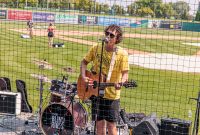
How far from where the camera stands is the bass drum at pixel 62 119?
5.91m

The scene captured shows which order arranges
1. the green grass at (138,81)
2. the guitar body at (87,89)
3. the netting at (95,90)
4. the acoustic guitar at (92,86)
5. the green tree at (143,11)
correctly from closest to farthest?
the acoustic guitar at (92,86), the guitar body at (87,89), the netting at (95,90), the green grass at (138,81), the green tree at (143,11)

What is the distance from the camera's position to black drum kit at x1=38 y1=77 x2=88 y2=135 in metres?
5.91

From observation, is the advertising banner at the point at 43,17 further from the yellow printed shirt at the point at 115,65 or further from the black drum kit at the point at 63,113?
the yellow printed shirt at the point at 115,65

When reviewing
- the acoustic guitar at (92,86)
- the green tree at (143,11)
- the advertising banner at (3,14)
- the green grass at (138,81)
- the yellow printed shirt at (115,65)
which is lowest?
the green grass at (138,81)

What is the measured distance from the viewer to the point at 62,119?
5926mm

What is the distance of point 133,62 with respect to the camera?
15695 millimetres

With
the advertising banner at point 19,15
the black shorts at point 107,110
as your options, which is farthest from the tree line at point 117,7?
the advertising banner at point 19,15

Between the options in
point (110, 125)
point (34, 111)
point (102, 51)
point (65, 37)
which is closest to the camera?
point (102, 51)

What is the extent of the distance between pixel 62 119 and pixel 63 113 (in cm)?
9

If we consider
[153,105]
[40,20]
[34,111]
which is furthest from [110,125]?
[40,20]

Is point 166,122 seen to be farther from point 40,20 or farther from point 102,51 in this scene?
point 40,20

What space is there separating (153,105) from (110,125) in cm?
398

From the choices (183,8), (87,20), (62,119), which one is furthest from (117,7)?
(87,20)

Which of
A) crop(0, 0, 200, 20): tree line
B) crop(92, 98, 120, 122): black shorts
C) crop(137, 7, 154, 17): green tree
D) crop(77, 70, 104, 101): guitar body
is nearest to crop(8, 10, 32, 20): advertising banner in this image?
crop(0, 0, 200, 20): tree line
